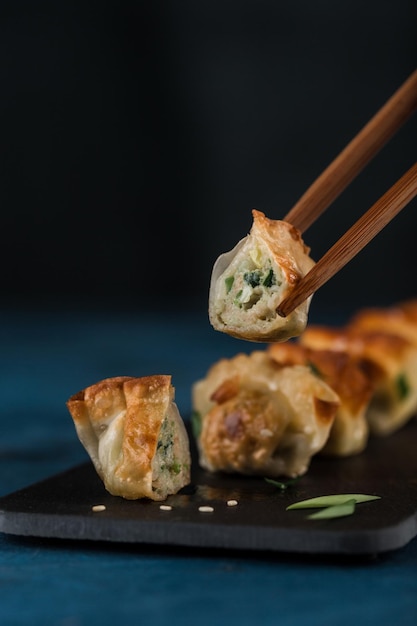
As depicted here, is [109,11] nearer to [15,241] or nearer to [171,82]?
[171,82]

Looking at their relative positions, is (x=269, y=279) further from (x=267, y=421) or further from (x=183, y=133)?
(x=183, y=133)

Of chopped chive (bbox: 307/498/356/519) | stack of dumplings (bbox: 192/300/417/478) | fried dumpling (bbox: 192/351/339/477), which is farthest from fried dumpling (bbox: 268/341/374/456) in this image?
chopped chive (bbox: 307/498/356/519)

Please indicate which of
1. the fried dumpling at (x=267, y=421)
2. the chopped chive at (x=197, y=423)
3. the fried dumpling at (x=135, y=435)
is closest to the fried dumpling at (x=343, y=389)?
the fried dumpling at (x=267, y=421)

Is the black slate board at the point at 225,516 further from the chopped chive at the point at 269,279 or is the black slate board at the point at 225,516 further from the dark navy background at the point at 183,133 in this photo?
the dark navy background at the point at 183,133

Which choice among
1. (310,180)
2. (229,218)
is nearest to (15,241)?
(229,218)

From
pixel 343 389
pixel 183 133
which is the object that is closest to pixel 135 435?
pixel 343 389

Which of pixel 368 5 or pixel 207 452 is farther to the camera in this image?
pixel 368 5

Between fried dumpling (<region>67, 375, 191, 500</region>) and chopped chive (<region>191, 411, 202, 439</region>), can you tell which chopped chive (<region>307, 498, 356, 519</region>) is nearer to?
fried dumpling (<region>67, 375, 191, 500</region>)
